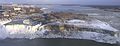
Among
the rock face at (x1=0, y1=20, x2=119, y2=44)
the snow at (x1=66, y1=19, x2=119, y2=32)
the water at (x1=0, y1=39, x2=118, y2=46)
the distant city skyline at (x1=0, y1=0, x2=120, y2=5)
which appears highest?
the distant city skyline at (x1=0, y1=0, x2=120, y2=5)

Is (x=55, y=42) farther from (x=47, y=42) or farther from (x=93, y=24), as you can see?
(x=93, y=24)

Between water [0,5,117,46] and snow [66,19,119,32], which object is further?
snow [66,19,119,32]

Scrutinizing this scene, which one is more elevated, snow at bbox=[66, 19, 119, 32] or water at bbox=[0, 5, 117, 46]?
snow at bbox=[66, 19, 119, 32]

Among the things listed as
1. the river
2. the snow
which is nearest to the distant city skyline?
the snow

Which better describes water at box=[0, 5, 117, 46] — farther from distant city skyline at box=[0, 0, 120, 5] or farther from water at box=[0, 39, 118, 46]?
distant city skyline at box=[0, 0, 120, 5]

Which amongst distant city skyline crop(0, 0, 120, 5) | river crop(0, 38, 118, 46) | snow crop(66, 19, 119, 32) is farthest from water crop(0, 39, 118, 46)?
distant city skyline crop(0, 0, 120, 5)

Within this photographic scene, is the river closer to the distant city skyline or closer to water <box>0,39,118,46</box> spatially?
water <box>0,39,118,46</box>

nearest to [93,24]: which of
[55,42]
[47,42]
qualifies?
[55,42]

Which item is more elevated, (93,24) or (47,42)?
(93,24)

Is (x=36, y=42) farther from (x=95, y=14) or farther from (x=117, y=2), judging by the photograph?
(x=117, y=2)

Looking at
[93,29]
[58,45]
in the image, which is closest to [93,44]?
[93,29]

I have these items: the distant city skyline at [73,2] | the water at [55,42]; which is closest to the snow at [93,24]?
the water at [55,42]
